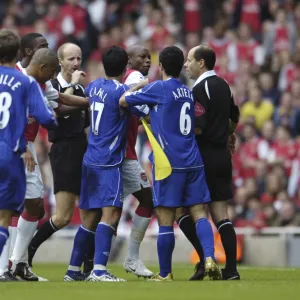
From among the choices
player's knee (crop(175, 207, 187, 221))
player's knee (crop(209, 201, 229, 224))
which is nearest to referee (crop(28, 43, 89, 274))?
player's knee (crop(175, 207, 187, 221))

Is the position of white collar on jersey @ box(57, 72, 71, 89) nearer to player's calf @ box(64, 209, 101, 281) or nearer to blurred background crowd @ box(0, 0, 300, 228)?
player's calf @ box(64, 209, 101, 281)

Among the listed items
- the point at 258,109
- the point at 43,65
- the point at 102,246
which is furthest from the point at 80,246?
the point at 258,109

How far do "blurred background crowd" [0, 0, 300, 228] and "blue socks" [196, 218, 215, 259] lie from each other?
6.57 m

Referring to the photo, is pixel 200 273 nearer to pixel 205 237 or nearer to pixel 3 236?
pixel 205 237

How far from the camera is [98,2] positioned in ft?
88.6

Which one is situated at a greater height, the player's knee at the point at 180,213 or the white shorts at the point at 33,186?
the white shorts at the point at 33,186

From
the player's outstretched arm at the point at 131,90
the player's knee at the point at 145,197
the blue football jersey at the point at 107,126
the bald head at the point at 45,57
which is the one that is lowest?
the player's knee at the point at 145,197

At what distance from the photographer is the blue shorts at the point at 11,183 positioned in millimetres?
11195

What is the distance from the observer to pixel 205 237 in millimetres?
12133

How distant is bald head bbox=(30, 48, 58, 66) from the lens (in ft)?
39.4

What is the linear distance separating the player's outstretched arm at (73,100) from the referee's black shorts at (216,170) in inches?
49.9

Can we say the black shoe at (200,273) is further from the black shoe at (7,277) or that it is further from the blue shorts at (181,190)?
A: the black shoe at (7,277)

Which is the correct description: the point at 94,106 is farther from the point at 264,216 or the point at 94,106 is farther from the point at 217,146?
the point at 264,216

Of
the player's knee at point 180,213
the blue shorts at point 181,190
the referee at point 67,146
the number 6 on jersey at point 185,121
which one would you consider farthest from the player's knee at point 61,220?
the number 6 on jersey at point 185,121
